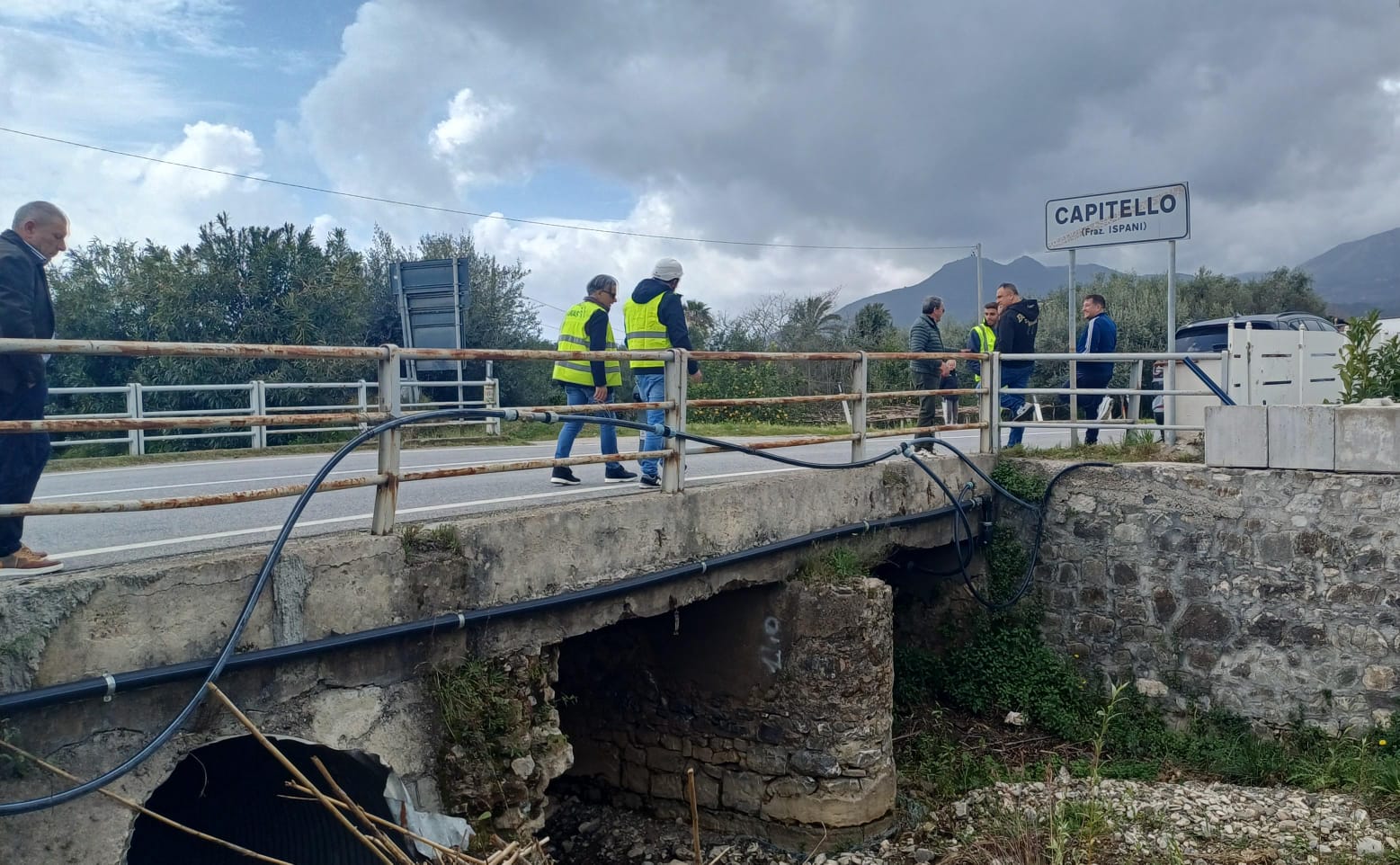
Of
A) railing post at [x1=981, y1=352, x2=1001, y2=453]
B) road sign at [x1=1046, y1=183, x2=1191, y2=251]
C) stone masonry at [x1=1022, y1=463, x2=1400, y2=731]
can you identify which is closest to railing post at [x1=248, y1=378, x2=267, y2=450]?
railing post at [x1=981, y1=352, x2=1001, y2=453]

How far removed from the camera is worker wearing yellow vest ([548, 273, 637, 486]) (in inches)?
314

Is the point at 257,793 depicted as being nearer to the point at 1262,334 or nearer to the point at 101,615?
the point at 101,615

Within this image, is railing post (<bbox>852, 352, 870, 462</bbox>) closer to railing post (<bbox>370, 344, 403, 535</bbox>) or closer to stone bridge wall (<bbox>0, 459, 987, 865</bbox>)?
stone bridge wall (<bbox>0, 459, 987, 865</bbox>)

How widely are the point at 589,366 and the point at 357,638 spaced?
11.8 ft

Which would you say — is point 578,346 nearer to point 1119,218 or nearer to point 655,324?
point 655,324

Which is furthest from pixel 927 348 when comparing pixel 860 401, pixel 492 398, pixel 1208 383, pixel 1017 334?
pixel 492 398

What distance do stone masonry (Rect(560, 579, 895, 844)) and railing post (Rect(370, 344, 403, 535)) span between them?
350 centimetres

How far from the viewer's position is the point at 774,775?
25.9 ft

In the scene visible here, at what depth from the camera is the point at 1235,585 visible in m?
9.05

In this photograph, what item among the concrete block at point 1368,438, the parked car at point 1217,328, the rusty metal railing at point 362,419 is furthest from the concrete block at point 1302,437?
the parked car at point 1217,328

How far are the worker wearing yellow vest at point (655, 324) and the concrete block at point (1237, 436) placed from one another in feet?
14.9

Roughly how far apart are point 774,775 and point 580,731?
75.5 inches

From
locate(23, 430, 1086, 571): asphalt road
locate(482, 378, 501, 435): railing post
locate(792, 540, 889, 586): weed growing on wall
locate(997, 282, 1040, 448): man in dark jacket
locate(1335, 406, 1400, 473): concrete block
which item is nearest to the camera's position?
locate(23, 430, 1086, 571): asphalt road

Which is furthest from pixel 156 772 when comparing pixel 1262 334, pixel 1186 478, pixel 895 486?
pixel 1262 334
